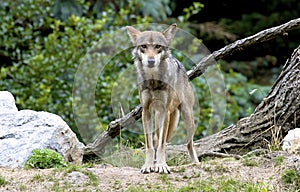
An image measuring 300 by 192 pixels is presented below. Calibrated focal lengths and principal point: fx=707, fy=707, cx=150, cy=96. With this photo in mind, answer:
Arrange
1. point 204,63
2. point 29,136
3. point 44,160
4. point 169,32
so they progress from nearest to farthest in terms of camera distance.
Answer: point 169,32
point 44,160
point 29,136
point 204,63

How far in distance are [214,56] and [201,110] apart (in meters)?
4.18

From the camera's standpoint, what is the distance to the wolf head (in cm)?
673

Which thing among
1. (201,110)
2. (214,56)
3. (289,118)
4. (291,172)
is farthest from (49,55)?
(291,172)

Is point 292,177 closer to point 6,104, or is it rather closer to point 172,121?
point 172,121

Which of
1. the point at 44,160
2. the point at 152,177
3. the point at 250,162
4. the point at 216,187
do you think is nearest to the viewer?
the point at 216,187

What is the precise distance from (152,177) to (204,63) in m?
2.15

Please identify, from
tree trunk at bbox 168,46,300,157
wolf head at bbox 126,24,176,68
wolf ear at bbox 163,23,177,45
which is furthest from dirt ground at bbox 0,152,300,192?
wolf ear at bbox 163,23,177,45

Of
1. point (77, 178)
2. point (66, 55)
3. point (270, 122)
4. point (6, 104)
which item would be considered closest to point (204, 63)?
point (270, 122)

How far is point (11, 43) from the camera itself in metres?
13.1

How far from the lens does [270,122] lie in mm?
8211

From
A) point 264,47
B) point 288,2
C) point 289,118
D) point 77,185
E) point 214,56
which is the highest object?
point 288,2

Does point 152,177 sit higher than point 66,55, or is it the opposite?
point 66,55

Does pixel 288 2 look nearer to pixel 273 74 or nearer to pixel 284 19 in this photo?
pixel 284 19

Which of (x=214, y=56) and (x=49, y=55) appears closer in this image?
(x=214, y=56)
